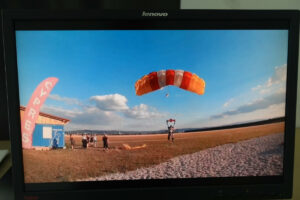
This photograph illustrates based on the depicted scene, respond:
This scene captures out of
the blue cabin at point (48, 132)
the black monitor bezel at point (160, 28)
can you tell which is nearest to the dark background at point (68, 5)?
the black monitor bezel at point (160, 28)

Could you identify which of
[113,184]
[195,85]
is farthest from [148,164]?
[195,85]

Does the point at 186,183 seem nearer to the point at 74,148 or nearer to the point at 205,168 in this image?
the point at 205,168

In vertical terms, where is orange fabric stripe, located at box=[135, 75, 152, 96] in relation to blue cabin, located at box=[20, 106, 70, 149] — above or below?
above

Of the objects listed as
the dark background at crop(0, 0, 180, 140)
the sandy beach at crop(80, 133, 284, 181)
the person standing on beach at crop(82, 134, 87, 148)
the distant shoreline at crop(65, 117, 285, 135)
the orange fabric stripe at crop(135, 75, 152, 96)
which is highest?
the dark background at crop(0, 0, 180, 140)

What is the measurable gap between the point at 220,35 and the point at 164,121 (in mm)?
245

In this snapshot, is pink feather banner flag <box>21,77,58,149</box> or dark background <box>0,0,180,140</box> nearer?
pink feather banner flag <box>21,77,58,149</box>

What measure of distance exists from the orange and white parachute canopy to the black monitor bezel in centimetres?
11

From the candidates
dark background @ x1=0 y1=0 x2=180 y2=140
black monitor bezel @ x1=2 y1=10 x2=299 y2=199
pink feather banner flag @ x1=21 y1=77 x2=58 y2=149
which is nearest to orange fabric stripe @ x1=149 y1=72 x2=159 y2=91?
black monitor bezel @ x1=2 y1=10 x2=299 y2=199

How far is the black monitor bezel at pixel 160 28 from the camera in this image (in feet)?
1.76

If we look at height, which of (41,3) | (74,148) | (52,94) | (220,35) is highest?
(41,3)

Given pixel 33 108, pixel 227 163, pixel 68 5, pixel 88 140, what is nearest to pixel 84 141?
pixel 88 140

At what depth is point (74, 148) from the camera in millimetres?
587

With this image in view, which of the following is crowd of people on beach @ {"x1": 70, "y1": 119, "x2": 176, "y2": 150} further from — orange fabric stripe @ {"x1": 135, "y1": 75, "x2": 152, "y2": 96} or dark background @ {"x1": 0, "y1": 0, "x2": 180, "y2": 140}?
dark background @ {"x1": 0, "y1": 0, "x2": 180, "y2": 140}

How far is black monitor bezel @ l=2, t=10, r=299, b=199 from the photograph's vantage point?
21.2 inches
